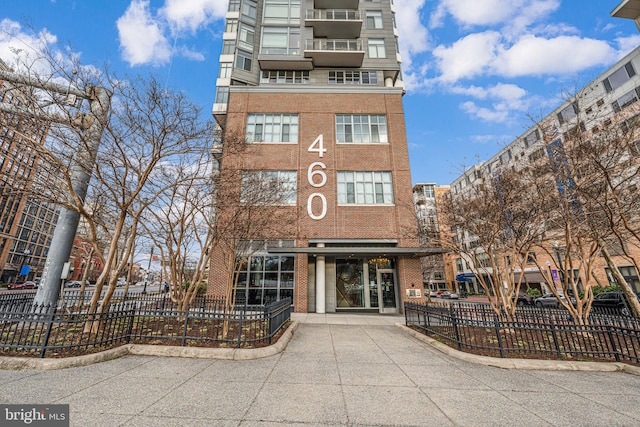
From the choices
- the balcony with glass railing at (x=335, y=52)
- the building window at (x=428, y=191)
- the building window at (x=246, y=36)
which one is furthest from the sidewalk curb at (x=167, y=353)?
the building window at (x=428, y=191)

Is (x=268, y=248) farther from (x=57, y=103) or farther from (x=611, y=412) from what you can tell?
(x=611, y=412)

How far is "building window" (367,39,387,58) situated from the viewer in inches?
970

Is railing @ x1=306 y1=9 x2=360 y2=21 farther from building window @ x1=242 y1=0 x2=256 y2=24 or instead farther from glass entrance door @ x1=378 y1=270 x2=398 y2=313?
glass entrance door @ x1=378 y1=270 x2=398 y2=313

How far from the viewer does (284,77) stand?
24.1m

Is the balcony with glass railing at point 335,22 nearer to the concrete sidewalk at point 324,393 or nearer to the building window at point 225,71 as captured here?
the building window at point 225,71

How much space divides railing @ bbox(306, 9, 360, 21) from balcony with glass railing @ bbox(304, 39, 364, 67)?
2.49 meters

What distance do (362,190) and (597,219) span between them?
12044mm

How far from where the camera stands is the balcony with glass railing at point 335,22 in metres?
24.0

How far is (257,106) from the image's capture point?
842 inches

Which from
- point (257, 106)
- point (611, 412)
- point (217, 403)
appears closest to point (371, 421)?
point (217, 403)

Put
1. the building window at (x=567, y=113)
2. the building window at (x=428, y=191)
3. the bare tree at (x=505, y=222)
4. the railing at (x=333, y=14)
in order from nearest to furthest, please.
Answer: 1. the building window at (x=567, y=113)
2. the bare tree at (x=505, y=222)
3. the railing at (x=333, y=14)
4. the building window at (x=428, y=191)

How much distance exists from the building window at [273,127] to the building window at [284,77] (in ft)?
15.6

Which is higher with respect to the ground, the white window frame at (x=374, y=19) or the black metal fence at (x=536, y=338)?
the white window frame at (x=374, y=19)

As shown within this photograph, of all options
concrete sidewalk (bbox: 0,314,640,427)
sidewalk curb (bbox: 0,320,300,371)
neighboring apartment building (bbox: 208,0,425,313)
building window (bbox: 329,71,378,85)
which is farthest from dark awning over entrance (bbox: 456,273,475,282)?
sidewalk curb (bbox: 0,320,300,371)
